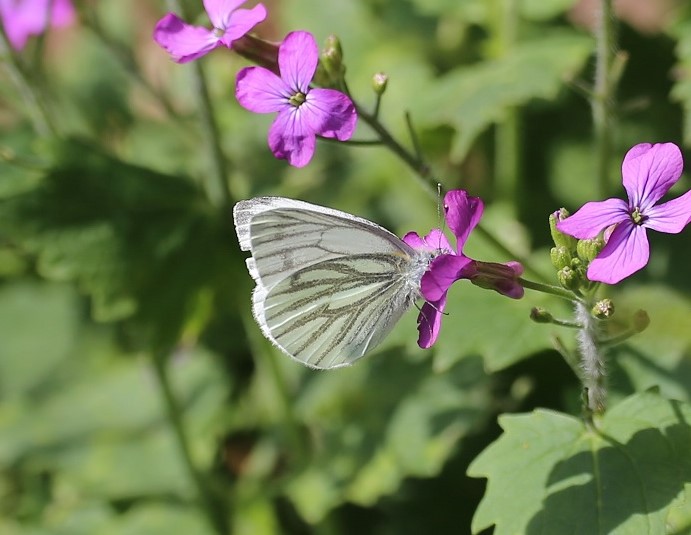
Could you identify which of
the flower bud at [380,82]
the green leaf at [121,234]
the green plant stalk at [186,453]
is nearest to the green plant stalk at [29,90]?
the green leaf at [121,234]

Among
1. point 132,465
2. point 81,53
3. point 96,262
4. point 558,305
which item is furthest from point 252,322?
point 81,53

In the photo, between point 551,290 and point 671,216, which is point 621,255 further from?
point 551,290

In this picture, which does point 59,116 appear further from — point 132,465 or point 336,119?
point 336,119

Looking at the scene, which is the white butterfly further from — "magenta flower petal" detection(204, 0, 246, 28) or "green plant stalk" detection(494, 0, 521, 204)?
"green plant stalk" detection(494, 0, 521, 204)

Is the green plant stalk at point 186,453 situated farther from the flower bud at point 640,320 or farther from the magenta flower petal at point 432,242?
the flower bud at point 640,320

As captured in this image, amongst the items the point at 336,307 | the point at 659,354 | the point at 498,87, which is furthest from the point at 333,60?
the point at 659,354

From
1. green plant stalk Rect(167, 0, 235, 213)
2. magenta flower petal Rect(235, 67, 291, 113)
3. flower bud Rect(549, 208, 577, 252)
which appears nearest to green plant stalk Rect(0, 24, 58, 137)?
green plant stalk Rect(167, 0, 235, 213)
